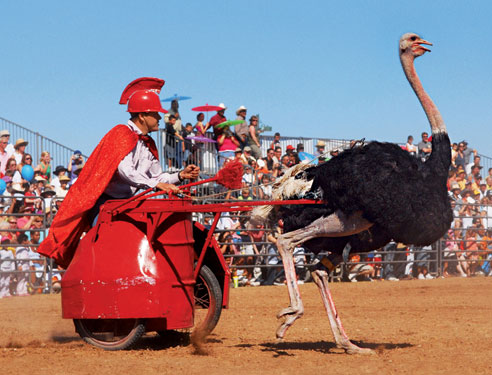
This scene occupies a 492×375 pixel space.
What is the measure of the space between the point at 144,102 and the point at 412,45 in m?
2.76

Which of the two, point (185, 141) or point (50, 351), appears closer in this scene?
point (50, 351)

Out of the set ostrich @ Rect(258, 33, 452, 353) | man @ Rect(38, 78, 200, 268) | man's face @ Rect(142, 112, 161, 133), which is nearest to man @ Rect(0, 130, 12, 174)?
man @ Rect(38, 78, 200, 268)

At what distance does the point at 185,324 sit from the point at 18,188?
326 inches

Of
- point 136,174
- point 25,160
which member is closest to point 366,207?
point 136,174

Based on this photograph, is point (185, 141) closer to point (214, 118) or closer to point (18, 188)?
point (214, 118)

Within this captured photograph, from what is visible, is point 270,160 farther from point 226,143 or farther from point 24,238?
point 24,238

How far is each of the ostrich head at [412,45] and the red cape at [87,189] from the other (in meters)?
2.84

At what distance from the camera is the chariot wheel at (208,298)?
6.64 metres

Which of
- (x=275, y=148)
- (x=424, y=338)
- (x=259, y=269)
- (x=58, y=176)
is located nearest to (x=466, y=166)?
(x=275, y=148)

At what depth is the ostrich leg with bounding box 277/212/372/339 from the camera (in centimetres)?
623

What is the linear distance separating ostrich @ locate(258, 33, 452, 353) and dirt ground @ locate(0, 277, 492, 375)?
0.52 metres

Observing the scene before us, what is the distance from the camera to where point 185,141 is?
16328 mm

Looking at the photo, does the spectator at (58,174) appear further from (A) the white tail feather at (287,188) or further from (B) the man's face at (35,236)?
(A) the white tail feather at (287,188)

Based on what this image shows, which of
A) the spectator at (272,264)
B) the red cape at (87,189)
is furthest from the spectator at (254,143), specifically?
the red cape at (87,189)
